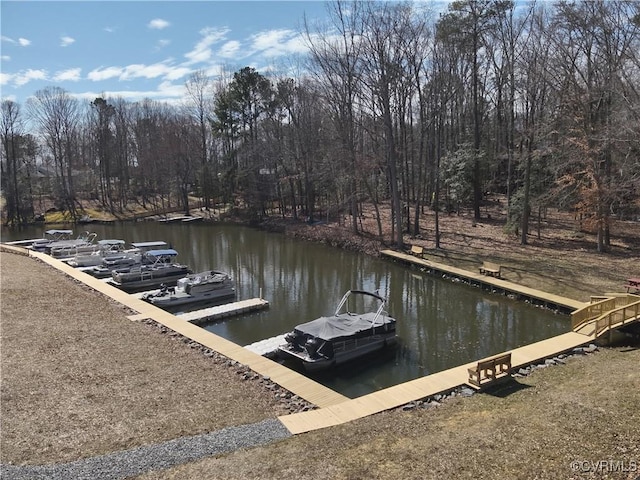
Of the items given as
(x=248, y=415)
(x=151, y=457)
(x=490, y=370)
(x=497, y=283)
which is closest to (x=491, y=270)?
(x=497, y=283)

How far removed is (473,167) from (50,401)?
33991 mm

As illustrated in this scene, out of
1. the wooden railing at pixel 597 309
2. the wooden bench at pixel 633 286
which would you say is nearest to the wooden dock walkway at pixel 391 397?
the wooden railing at pixel 597 309

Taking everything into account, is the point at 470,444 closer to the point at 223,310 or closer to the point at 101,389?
the point at 101,389

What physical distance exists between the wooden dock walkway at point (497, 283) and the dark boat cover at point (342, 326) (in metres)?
7.43

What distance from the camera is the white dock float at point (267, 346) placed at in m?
14.6

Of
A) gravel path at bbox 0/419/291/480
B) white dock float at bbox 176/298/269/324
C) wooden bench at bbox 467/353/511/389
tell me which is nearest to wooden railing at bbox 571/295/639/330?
wooden bench at bbox 467/353/511/389

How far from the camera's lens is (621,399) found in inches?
344

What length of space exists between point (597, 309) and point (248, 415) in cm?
1207

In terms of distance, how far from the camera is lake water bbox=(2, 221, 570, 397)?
568 inches

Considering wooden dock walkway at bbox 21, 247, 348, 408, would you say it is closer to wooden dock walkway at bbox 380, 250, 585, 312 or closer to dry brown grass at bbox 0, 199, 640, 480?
dry brown grass at bbox 0, 199, 640, 480

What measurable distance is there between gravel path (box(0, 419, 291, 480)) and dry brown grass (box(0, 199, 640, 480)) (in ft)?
0.89

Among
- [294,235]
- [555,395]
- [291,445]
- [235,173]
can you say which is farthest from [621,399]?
[235,173]

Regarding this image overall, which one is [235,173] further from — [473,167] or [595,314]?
[595,314]

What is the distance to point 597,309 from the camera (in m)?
15.4
